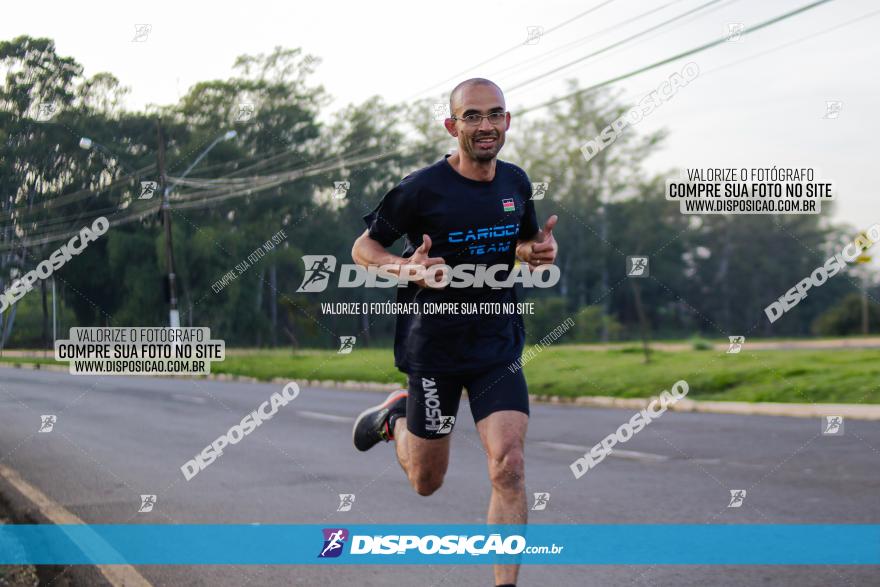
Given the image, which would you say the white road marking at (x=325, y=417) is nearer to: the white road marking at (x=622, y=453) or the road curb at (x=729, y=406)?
the road curb at (x=729, y=406)

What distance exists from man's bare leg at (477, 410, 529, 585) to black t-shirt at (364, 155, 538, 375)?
32cm

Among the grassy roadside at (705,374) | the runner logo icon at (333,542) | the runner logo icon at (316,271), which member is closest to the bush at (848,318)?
the grassy roadside at (705,374)

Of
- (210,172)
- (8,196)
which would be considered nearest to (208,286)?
(210,172)

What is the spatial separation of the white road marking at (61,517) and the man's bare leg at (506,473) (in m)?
2.03

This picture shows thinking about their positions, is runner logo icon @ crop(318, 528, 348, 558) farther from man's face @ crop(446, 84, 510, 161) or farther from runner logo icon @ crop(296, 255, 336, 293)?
runner logo icon @ crop(296, 255, 336, 293)

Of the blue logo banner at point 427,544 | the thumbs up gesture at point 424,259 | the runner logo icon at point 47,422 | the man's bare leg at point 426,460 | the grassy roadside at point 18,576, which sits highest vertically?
the thumbs up gesture at point 424,259

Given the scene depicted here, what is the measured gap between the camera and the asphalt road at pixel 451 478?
504 centimetres

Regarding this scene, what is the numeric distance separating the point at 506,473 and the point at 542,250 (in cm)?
101

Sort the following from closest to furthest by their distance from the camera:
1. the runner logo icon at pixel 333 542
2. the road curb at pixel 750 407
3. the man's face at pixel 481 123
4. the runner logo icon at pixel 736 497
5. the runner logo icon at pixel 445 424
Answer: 1. the man's face at pixel 481 123
2. the runner logo icon at pixel 445 424
3. the runner logo icon at pixel 333 542
4. the runner logo icon at pixel 736 497
5. the road curb at pixel 750 407

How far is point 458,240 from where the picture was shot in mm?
4145

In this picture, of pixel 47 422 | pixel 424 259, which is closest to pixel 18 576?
pixel 424 259

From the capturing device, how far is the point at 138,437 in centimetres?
1156

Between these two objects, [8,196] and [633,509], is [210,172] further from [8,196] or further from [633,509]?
[633,509]

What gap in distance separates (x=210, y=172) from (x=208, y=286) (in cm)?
444
